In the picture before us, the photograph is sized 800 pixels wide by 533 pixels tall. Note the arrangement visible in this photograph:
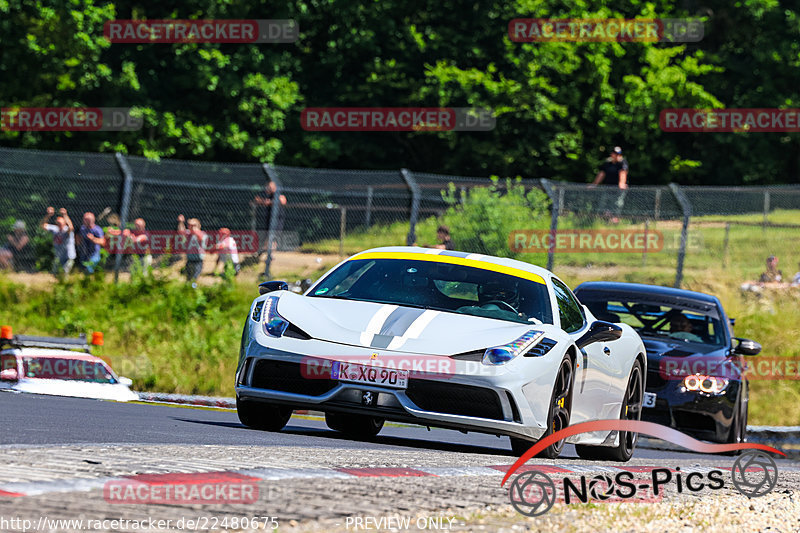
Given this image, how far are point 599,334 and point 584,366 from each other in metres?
0.25

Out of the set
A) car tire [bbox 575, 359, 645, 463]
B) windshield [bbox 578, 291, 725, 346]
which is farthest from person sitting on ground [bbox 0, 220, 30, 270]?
car tire [bbox 575, 359, 645, 463]

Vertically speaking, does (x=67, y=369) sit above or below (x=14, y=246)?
below

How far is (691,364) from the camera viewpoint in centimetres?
1309

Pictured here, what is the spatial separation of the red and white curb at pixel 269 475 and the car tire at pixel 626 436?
1785mm

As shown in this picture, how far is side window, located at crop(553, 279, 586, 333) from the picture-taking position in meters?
9.52

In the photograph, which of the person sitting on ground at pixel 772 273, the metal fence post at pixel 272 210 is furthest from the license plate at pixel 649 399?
the person sitting on ground at pixel 772 273

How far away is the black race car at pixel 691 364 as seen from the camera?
42.9ft

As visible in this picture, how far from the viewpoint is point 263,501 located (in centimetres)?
550

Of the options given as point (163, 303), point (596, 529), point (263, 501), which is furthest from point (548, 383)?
point (163, 303)

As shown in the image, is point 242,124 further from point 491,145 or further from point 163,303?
point 163,303

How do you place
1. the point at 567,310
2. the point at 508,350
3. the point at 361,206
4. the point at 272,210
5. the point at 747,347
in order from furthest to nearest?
the point at 361,206
the point at 272,210
the point at 747,347
the point at 567,310
the point at 508,350

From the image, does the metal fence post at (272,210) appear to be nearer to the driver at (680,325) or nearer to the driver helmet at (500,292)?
the driver at (680,325)

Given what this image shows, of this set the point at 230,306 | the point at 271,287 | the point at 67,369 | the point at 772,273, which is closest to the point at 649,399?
the point at 271,287

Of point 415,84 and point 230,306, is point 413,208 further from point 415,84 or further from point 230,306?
point 415,84
